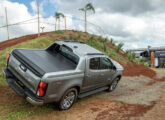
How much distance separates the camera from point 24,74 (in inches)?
139

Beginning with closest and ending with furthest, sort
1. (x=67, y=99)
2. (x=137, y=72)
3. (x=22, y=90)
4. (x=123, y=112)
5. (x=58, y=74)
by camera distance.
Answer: (x=58, y=74) < (x=22, y=90) < (x=67, y=99) < (x=123, y=112) < (x=137, y=72)

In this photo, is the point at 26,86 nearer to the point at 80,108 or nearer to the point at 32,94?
the point at 32,94

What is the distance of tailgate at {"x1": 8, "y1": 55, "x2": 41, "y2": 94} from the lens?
327 cm

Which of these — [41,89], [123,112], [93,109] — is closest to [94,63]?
[93,109]

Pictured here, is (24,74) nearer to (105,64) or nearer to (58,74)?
(58,74)

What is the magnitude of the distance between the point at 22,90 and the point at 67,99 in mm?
1286

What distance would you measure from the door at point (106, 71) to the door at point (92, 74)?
0.25 metres

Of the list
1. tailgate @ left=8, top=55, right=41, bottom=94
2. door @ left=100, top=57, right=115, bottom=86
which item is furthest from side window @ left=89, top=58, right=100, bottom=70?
tailgate @ left=8, top=55, right=41, bottom=94

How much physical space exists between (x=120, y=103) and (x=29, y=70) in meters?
3.41

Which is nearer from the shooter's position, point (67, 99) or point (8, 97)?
point (67, 99)

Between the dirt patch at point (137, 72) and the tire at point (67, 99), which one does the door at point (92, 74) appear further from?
the dirt patch at point (137, 72)

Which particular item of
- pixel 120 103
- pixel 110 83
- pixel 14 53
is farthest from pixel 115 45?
pixel 14 53

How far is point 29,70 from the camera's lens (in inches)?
136

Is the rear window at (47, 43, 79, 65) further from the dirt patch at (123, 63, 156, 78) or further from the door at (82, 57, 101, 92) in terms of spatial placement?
the dirt patch at (123, 63, 156, 78)
